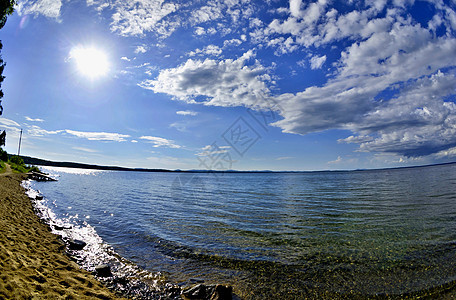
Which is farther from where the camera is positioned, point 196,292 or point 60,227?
point 60,227

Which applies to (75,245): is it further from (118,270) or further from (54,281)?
(54,281)

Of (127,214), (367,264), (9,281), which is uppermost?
(9,281)

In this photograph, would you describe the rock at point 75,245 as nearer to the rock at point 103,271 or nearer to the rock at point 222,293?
the rock at point 103,271

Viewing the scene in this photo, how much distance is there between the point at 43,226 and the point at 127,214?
24.0ft

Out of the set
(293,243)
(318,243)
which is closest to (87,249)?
(293,243)

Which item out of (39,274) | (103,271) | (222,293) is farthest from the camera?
(103,271)

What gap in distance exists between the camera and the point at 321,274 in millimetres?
9195

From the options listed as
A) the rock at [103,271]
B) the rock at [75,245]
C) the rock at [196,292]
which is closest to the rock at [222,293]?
the rock at [196,292]

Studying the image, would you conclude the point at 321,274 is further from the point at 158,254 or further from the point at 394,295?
the point at 158,254

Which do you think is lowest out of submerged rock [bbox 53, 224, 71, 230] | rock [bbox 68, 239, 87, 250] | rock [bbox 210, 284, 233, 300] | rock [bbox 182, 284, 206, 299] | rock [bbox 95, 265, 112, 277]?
submerged rock [bbox 53, 224, 71, 230]

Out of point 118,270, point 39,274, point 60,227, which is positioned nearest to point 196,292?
point 118,270

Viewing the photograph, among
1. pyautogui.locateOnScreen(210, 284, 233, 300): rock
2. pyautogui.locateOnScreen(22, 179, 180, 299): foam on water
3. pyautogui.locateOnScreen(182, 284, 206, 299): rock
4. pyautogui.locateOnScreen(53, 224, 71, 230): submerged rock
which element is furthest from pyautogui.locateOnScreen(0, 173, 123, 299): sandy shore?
pyautogui.locateOnScreen(53, 224, 71, 230): submerged rock

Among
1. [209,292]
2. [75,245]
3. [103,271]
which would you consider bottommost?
[75,245]

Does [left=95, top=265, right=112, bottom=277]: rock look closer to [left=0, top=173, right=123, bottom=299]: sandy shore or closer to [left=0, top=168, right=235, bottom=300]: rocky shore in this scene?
[left=0, top=168, right=235, bottom=300]: rocky shore
